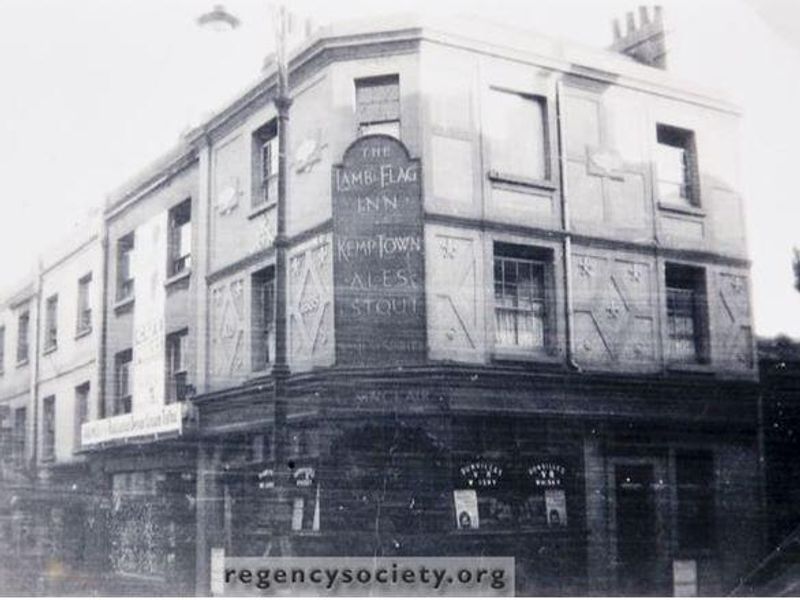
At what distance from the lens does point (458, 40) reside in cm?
715

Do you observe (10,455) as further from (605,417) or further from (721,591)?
(721,591)

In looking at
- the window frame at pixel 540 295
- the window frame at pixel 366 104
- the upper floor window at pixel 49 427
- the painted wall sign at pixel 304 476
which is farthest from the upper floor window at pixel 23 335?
the window frame at pixel 540 295

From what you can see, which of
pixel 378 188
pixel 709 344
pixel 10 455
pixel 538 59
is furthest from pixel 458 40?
pixel 10 455

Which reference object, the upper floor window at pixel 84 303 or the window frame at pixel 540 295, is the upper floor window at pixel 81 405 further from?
the window frame at pixel 540 295

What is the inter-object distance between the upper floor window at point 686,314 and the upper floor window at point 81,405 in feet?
18.8

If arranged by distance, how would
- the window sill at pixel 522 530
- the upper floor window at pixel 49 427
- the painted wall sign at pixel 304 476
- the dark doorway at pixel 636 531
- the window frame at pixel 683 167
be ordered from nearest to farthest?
1. the window sill at pixel 522 530
2. the painted wall sign at pixel 304 476
3. the dark doorway at pixel 636 531
4. the window frame at pixel 683 167
5. the upper floor window at pixel 49 427

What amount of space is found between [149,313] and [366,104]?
340 centimetres

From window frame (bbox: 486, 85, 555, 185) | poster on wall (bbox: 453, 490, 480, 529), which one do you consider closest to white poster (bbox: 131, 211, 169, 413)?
poster on wall (bbox: 453, 490, 480, 529)

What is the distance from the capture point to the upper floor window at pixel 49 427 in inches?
340

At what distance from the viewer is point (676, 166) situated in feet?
24.9

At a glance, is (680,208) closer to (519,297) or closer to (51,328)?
(519,297)

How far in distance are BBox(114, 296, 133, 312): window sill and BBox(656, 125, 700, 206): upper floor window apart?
5.35m

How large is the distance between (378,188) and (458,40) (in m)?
1.38

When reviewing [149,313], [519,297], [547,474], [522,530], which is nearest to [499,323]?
[519,297]
